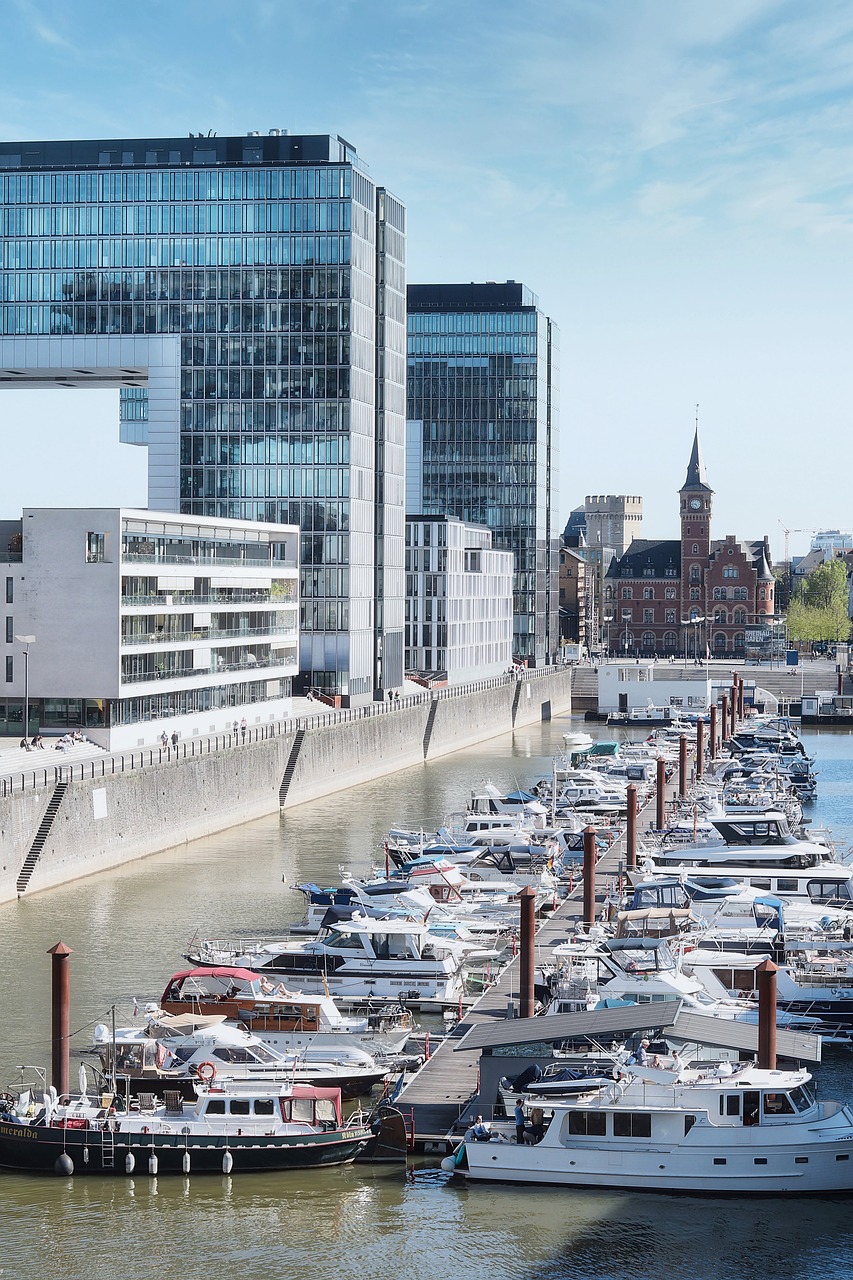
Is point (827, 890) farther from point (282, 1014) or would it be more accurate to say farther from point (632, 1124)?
point (632, 1124)

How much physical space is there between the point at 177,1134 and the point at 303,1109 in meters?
2.95

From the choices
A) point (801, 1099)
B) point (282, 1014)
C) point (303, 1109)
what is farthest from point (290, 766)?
point (801, 1099)

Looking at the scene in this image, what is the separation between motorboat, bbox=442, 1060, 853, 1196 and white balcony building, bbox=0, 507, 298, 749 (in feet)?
182

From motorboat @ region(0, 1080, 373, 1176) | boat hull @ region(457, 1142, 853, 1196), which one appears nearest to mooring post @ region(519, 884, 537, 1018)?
motorboat @ region(0, 1080, 373, 1176)

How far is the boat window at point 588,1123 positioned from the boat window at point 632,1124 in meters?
0.26

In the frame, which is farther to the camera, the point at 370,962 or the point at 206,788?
the point at 206,788

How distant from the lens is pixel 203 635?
105438 mm

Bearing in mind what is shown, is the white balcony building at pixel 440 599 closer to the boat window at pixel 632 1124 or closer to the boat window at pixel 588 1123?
the boat window at pixel 588 1123

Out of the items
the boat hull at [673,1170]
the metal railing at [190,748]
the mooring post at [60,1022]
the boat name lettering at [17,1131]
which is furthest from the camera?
the metal railing at [190,748]

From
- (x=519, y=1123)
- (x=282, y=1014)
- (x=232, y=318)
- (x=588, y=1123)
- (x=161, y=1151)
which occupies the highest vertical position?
(x=232, y=318)

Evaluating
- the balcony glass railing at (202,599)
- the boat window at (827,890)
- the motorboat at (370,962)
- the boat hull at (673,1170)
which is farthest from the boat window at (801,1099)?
the balcony glass railing at (202,599)

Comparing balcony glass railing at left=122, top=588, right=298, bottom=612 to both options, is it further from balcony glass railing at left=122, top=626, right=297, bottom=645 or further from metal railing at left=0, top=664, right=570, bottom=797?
metal railing at left=0, top=664, right=570, bottom=797

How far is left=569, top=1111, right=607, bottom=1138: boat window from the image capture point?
39188 mm

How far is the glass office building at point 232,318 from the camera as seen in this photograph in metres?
138
